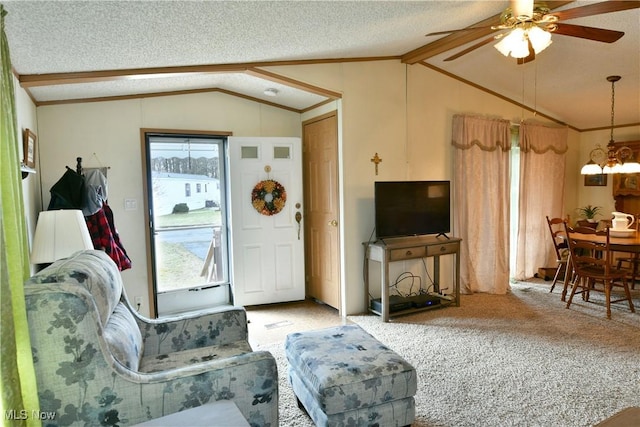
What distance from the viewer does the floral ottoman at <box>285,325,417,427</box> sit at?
2.03 m

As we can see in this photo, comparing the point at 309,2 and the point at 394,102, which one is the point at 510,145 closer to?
the point at 394,102

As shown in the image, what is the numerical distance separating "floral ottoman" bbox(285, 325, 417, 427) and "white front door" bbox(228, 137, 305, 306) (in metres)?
2.25

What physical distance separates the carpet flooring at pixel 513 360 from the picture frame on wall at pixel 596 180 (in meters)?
2.27

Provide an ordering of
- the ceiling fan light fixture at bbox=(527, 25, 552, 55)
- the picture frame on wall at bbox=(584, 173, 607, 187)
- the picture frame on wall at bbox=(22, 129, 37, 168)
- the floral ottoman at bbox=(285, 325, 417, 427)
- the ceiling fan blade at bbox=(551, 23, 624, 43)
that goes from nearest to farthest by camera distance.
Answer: the floral ottoman at bbox=(285, 325, 417, 427) < the ceiling fan light fixture at bbox=(527, 25, 552, 55) < the ceiling fan blade at bbox=(551, 23, 624, 43) < the picture frame on wall at bbox=(22, 129, 37, 168) < the picture frame on wall at bbox=(584, 173, 607, 187)

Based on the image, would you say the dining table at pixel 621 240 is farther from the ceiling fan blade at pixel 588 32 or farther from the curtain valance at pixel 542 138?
the ceiling fan blade at pixel 588 32

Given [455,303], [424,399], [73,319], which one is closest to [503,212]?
[455,303]

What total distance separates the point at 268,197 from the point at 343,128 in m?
1.18

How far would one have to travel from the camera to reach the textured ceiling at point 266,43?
2093 millimetres

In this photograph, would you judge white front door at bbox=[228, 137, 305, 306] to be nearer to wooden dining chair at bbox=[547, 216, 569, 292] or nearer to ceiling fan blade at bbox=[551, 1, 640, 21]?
ceiling fan blade at bbox=[551, 1, 640, 21]

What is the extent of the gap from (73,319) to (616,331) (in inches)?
168

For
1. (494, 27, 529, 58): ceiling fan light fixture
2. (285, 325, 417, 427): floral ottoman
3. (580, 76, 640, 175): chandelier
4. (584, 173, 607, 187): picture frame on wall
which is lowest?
(285, 325, 417, 427): floral ottoman

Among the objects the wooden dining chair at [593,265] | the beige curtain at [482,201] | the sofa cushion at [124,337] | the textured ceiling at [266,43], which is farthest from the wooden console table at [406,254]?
the sofa cushion at [124,337]

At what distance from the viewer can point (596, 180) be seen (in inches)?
238

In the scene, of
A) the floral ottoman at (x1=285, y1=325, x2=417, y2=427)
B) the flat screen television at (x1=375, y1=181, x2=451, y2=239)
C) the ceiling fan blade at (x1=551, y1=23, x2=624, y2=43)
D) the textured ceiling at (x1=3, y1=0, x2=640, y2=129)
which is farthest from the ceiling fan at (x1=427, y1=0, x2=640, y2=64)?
the floral ottoman at (x1=285, y1=325, x2=417, y2=427)
